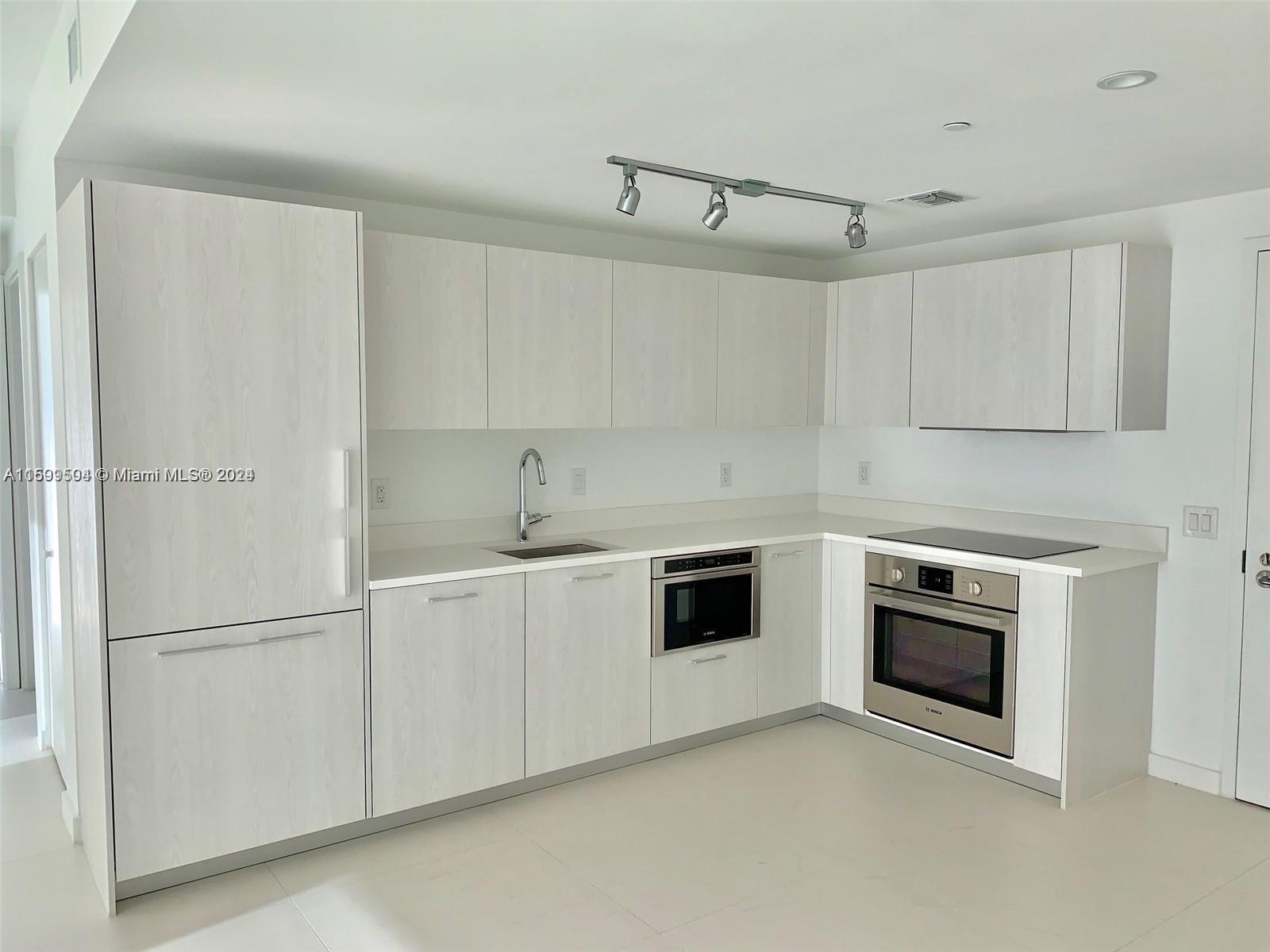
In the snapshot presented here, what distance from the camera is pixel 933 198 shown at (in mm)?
3545

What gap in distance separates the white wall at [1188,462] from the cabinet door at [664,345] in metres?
1.53

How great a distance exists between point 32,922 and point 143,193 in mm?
2194

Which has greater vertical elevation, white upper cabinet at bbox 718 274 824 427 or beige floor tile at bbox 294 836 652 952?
white upper cabinet at bbox 718 274 824 427

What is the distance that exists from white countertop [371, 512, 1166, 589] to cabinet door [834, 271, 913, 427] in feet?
1.95

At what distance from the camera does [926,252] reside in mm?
4617

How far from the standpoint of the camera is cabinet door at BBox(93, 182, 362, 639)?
8.64 ft

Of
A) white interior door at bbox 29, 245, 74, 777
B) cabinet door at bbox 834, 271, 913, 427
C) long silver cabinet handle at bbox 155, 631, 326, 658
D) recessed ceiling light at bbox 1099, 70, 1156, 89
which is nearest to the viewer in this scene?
recessed ceiling light at bbox 1099, 70, 1156, 89

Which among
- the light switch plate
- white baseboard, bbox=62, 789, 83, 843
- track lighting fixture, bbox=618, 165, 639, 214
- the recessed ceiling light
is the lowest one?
white baseboard, bbox=62, 789, 83, 843

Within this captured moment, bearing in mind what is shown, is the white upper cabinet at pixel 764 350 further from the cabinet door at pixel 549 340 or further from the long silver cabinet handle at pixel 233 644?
the long silver cabinet handle at pixel 233 644

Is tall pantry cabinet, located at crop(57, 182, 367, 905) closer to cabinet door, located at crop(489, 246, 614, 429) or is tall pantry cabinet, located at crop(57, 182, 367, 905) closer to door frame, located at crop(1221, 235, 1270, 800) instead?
cabinet door, located at crop(489, 246, 614, 429)

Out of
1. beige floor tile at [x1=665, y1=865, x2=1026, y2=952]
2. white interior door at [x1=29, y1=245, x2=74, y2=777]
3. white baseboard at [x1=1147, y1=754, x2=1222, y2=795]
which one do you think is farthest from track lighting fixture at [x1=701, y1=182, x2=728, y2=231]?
white baseboard at [x1=1147, y1=754, x2=1222, y2=795]

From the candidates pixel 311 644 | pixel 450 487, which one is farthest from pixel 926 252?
pixel 311 644

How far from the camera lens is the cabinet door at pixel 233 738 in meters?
2.70

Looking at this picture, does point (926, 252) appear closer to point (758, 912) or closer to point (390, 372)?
point (390, 372)
